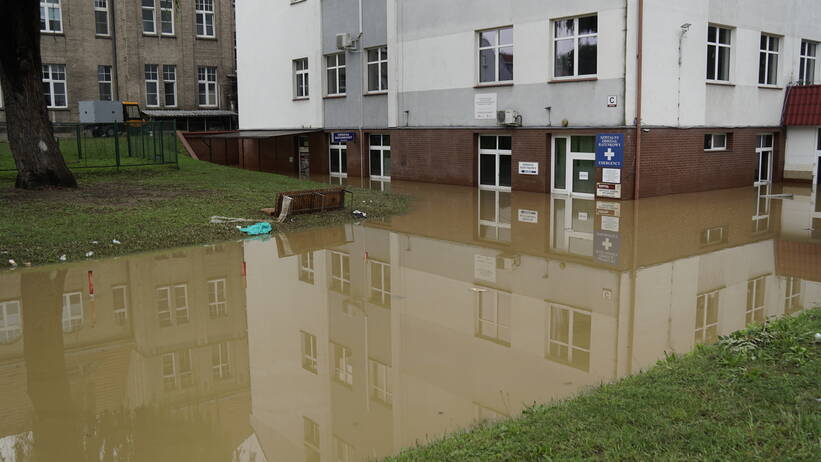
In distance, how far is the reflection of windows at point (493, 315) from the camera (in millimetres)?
8477

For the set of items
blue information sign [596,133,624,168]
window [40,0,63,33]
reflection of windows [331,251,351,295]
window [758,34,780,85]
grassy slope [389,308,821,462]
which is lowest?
reflection of windows [331,251,351,295]

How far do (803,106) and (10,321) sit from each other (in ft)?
81.1

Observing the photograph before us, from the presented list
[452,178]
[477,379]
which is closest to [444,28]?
[452,178]

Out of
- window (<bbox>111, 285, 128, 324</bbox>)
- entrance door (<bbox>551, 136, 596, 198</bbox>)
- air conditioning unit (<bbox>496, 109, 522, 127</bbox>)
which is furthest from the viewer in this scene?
air conditioning unit (<bbox>496, 109, 522, 127</bbox>)

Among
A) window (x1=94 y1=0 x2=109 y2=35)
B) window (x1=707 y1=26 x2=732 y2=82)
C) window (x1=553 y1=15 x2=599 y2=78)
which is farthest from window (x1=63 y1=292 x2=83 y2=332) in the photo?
window (x1=94 y1=0 x2=109 y2=35)

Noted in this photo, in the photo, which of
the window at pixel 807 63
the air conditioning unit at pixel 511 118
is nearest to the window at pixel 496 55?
the air conditioning unit at pixel 511 118

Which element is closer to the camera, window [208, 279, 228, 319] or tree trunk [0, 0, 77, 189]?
window [208, 279, 228, 319]

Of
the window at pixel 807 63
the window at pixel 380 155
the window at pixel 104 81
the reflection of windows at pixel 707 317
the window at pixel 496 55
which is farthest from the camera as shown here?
the window at pixel 104 81

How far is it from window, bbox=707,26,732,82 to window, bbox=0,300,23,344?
64.8 feet

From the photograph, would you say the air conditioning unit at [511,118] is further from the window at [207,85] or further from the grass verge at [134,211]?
the window at [207,85]

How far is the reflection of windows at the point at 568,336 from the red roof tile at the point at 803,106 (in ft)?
63.7

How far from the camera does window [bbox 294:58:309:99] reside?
106ft

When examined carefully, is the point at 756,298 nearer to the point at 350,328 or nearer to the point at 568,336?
the point at 568,336

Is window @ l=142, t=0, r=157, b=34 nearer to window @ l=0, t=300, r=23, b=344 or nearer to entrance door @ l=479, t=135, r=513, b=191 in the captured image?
entrance door @ l=479, t=135, r=513, b=191
